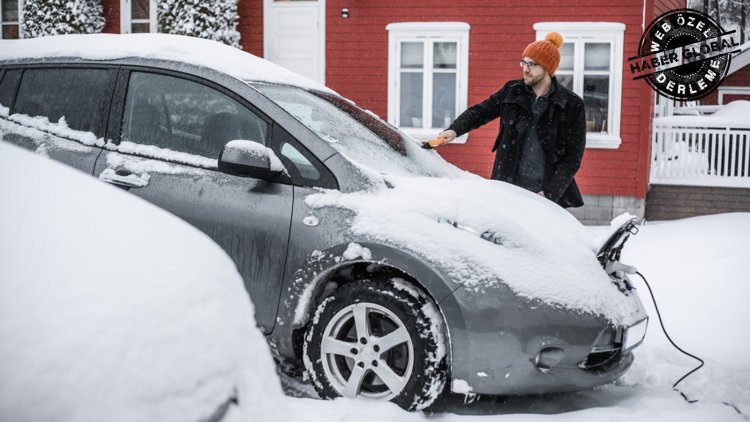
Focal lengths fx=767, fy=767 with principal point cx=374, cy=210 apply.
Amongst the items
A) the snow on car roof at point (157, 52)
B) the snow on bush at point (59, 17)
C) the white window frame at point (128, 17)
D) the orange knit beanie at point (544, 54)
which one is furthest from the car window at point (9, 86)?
the white window frame at point (128, 17)

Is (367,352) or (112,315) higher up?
(112,315)

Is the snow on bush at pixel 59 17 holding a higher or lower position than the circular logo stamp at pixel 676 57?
higher

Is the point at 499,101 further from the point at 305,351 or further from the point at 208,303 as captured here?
the point at 208,303

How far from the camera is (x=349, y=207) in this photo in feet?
11.9

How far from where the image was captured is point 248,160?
3.59 m

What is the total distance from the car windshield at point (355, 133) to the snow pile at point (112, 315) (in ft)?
6.49

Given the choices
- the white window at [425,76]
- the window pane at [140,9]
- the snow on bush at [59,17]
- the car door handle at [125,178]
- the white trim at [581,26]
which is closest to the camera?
the car door handle at [125,178]

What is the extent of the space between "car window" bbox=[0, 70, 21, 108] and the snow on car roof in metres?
0.12

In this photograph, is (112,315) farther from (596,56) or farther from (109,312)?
(596,56)

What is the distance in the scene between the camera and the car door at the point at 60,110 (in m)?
4.19

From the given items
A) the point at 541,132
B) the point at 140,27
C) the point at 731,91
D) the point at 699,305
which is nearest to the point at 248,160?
the point at 541,132

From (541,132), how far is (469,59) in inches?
306

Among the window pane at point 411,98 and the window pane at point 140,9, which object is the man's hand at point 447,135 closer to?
the window pane at point 411,98

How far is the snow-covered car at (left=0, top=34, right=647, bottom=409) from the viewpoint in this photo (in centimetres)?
340
